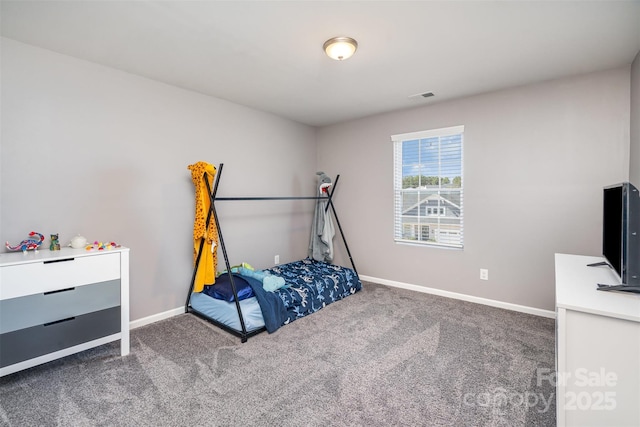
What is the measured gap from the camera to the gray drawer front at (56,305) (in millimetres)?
1796

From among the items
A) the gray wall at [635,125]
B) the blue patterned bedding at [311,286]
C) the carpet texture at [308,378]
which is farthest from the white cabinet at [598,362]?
the blue patterned bedding at [311,286]

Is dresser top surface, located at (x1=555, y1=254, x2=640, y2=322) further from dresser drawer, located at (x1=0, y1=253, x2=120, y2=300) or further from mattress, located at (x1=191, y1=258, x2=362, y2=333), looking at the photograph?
dresser drawer, located at (x1=0, y1=253, x2=120, y2=300)

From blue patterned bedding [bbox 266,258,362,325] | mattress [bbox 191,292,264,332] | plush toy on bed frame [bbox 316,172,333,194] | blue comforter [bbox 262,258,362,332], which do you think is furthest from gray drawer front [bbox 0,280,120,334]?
plush toy on bed frame [bbox 316,172,333,194]

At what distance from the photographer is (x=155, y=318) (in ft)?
9.54

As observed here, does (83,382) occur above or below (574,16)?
below

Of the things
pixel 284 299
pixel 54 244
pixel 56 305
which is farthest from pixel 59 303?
pixel 284 299

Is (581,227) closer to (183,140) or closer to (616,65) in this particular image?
(616,65)

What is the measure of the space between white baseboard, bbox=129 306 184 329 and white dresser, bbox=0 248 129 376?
1.71ft

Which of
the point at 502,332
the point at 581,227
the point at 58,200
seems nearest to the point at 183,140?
the point at 58,200

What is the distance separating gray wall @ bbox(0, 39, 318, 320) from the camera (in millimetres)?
2197

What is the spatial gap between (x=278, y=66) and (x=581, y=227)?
3.11 meters

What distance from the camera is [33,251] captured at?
2141 millimetres

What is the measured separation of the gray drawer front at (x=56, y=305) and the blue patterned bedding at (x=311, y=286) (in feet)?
4.51

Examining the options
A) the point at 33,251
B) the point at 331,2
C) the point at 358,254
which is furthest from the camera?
the point at 358,254
